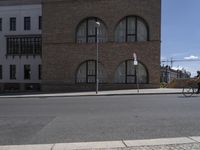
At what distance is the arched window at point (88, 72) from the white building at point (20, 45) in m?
13.4

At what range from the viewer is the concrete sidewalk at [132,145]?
23.9 feet

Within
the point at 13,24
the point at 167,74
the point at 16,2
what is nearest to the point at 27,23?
the point at 13,24

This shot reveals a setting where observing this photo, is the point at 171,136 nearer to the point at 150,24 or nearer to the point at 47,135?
the point at 47,135

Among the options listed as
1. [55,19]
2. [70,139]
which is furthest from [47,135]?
[55,19]

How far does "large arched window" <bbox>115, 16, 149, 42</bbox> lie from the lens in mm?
36219

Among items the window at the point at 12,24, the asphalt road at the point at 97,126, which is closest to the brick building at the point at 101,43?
the window at the point at 12,24

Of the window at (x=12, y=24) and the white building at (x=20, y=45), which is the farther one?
the window at (x=12, y=24)

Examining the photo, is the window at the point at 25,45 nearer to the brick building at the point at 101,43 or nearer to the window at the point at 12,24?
the window at the point at 12,24

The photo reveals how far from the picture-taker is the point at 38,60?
5000 centimetres

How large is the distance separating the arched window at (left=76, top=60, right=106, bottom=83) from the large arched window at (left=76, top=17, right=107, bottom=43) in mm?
2557

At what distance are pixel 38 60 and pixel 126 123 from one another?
133 feet

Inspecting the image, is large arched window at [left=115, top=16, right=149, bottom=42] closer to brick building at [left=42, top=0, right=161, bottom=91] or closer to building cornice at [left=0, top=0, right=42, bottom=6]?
brick building at [left=42, top=0, right=161, bottom=91]

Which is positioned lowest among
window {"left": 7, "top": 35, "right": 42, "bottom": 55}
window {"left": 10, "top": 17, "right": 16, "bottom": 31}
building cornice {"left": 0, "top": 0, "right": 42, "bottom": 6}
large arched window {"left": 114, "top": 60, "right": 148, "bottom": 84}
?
large arched window {"left": 114, "top": 60, "right": 148, "bottom": 84}

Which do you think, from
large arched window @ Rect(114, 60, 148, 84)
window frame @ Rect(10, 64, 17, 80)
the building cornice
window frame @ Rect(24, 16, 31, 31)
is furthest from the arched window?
the building cornice
